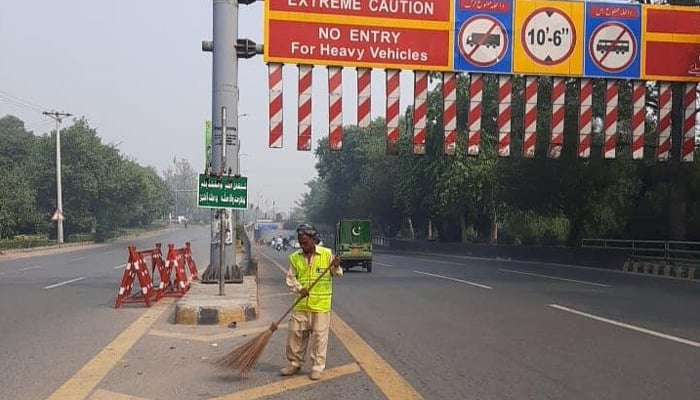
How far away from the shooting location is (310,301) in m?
7.27

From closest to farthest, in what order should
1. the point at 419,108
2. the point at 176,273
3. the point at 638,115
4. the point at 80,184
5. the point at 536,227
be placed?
the point at 176,273 < the point at 419,108 < the point at 638,115 < the point at 536,227 < the point at 80,184

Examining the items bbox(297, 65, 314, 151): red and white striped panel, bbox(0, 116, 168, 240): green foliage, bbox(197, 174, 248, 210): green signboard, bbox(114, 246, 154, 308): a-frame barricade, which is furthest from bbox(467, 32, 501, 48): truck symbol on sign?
bbox(0, 116, 168, 240): green foliage

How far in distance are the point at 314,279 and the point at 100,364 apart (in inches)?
109

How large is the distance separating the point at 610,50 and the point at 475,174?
82.3 feet

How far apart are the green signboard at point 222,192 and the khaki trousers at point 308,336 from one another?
19.5 feet

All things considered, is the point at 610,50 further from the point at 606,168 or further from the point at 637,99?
the point at 606,168

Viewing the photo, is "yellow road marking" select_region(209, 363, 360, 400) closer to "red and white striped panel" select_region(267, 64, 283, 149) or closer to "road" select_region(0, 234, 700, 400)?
"road" select_region(0, 234, 700, 400)

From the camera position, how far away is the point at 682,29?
1811 cm

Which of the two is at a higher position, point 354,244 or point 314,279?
point 314,279

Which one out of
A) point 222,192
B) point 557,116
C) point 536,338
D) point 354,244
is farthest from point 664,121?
point 354,244

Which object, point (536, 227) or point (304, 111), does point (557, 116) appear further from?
point (536, 227)

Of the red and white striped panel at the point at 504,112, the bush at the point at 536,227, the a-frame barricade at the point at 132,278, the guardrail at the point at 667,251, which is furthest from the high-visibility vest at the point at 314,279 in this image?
the bush at the point at 536,227

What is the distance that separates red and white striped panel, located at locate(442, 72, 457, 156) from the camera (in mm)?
18006

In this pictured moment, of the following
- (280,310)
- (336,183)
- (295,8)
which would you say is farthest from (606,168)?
(336,183)
